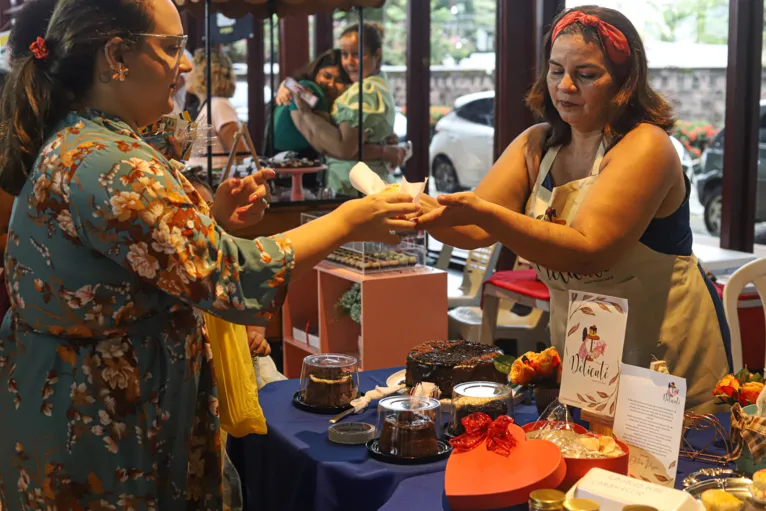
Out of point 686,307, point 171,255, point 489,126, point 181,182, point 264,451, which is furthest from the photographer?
point 489,126

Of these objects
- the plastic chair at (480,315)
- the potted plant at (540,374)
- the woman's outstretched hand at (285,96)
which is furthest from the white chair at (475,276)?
the potted plant at (540,374)

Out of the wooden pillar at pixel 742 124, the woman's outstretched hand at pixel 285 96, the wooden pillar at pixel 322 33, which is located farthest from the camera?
→ the wooden pillar at pixel 322 33

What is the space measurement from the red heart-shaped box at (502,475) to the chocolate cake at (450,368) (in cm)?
49

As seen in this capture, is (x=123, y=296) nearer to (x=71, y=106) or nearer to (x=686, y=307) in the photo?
(x=71, y=106)

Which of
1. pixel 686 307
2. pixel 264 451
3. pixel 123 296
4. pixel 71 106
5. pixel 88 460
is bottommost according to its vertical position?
pixel 264 451

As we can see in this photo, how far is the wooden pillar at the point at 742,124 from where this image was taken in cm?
479

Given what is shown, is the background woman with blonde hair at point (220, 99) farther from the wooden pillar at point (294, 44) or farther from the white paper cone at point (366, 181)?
the white paper cone at point (366, 181)

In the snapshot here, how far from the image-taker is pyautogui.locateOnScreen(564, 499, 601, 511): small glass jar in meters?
1.25

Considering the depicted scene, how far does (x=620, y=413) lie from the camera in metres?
1.58

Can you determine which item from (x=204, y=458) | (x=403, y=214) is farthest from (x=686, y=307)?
(x=204, y=458)

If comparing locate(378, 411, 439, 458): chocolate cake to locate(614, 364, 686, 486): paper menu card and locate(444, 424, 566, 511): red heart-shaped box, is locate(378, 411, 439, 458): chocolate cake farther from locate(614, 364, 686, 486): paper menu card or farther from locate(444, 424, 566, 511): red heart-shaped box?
locate(614, 364, 686, 486): paper menu card

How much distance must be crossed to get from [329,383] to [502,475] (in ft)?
2.26

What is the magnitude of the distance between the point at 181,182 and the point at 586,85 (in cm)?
105

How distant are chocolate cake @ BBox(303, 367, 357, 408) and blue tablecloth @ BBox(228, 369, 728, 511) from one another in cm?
4
